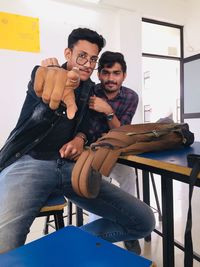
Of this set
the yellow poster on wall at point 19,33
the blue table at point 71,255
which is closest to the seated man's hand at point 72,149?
the blue table at point 71,255

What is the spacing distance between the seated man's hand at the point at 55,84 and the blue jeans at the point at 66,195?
283 millimetres

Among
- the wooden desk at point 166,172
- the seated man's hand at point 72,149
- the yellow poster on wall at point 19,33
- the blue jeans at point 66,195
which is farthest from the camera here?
the yellow poster on wall at point 19,33

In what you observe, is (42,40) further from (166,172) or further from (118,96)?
(166,172)

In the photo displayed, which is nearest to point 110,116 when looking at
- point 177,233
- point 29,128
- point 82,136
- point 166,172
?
point 82,136

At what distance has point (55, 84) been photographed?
73 cm

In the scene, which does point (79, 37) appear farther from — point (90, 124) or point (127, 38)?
point (127, 38)

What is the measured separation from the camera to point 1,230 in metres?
0.70

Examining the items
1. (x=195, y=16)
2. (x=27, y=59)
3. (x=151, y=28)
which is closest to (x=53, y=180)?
(x=27, y=59)

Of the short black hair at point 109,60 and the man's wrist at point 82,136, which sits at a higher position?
the short black hair at point 109,60

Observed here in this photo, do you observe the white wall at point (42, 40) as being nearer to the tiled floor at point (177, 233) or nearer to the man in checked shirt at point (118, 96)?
the tiled floor at point (177, 233)

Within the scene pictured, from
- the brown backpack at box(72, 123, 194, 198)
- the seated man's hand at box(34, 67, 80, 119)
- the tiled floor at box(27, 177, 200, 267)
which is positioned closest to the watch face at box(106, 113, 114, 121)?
the brown backpack at box(72, 123, 194, 198)

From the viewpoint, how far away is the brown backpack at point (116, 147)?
2.30ft

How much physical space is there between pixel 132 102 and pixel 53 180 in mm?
835

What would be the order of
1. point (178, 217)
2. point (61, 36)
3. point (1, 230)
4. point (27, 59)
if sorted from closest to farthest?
point (1, 230) < point (178, 217) < point (27, 59) < point (61, 36)
